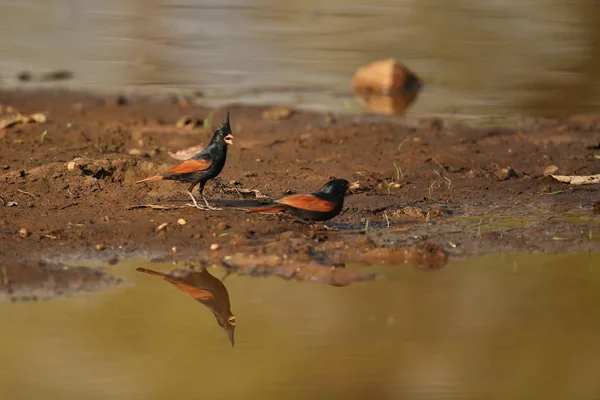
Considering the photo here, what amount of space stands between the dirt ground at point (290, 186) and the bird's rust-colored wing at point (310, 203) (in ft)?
0.67

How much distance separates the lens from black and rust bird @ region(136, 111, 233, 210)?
7.96 m

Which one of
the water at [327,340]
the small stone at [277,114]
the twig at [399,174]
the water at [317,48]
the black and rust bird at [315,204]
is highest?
the black and rust bird at [315,204]

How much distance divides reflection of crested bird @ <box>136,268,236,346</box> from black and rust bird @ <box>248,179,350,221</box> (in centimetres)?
78

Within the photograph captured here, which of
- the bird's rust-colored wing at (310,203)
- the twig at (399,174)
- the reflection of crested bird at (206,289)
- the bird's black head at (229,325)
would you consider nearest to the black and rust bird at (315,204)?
the bird's rust-colored wing at (310,203)

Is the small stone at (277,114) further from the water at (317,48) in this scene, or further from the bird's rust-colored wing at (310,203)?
the bird's rust-colored wing at (310,203)

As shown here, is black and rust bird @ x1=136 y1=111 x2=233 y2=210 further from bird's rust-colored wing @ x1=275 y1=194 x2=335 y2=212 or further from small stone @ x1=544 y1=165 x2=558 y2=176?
small stone @ x1=544 y1=165 x2=558 y2=176

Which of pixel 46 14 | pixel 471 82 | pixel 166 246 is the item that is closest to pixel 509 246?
pixel 166 246

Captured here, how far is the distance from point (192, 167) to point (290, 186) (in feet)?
3.91

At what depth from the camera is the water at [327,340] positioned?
5438 mm

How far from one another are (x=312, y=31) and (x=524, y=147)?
7.84m

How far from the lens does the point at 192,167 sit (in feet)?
26.1

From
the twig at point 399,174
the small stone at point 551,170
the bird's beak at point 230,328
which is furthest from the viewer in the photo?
the small stone at point 551,170

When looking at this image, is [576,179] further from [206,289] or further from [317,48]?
[317,48]

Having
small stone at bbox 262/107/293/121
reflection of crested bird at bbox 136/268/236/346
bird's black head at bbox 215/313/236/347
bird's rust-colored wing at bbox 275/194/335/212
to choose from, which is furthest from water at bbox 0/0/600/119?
bird's black head at bbox 215/313/236/347
